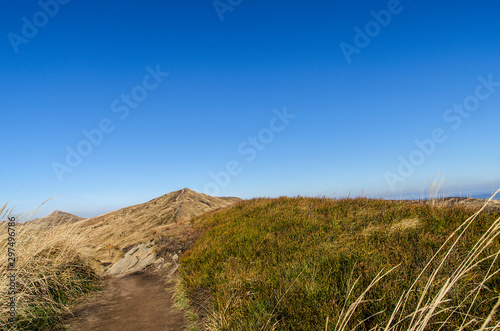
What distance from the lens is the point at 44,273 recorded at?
7734mm

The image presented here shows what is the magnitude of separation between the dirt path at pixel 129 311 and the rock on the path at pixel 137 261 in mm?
2906

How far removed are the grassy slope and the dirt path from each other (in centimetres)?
84

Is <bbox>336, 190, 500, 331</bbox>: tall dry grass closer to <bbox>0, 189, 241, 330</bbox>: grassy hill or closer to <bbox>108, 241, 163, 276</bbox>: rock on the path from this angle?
<bbox>0, 189, 241, 330</bbox>: grassy hill

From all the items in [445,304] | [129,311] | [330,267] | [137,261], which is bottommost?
[445,304]

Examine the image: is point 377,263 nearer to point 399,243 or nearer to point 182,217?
point 399,243

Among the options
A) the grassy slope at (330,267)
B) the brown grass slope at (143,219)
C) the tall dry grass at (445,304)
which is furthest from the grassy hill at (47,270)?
the brown grass slope at (143,219)

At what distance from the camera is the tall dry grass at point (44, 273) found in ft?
20.2

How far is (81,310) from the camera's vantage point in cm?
767

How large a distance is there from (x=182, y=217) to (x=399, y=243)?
21659 mm

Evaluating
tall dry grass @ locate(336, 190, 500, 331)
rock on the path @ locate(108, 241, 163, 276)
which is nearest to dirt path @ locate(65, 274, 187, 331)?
rock on the path @ locate(108, 241, 163, 276)

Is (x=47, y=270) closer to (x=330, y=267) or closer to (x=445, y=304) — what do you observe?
(x=330, y=267)

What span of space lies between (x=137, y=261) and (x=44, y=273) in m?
7.25

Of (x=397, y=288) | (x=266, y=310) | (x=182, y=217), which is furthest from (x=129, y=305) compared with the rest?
(x=182, y=217)

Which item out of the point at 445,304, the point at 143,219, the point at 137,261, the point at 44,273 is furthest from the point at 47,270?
the point at 143,219
